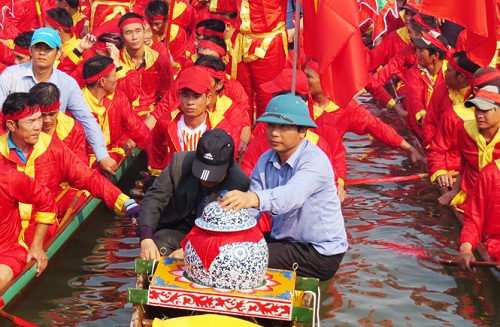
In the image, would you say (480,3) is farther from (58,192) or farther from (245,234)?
(58,192)

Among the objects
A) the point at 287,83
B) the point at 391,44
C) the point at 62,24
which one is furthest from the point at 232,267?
the point at 391,44

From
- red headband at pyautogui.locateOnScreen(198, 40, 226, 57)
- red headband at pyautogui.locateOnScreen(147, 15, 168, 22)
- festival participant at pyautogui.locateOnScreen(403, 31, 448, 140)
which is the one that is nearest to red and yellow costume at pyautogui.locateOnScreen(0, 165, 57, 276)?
red headband at pyautogui.locateOnScreen(198, 40, 226, 57)

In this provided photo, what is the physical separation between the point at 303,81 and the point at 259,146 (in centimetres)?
105

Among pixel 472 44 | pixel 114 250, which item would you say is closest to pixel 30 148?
pixel 114 250

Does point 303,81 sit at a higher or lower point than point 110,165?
higher

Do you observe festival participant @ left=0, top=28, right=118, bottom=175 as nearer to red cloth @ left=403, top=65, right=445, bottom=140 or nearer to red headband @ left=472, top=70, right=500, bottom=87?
red headband @ left=472, top=70, right=500, bottom=87

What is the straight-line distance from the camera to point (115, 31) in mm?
12680

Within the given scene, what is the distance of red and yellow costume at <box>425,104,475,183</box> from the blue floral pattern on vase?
174 inches

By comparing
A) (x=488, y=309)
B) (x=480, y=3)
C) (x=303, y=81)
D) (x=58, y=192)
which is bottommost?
(x=488, y=309)

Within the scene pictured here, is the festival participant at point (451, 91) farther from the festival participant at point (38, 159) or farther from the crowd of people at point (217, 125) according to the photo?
the festival participant at point (38, 159)

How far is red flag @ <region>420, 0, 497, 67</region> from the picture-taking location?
8055 mm

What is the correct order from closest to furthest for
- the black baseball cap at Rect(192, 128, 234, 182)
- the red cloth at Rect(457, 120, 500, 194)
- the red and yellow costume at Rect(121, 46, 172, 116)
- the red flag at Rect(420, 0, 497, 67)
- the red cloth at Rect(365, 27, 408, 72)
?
the black baseball cap at Rect(192, 128, 234, 182) → the red flag at Rect(420, 0, 497, 67) → the red cloth at Rect(457, 120, 500, 194) → the red and yellow costume at Rect(121, 46, 172, 116) → the red cloth at Rect(365, 27, 408, 72)

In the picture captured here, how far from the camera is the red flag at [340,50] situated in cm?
795

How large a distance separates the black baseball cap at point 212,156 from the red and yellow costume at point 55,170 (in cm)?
125
